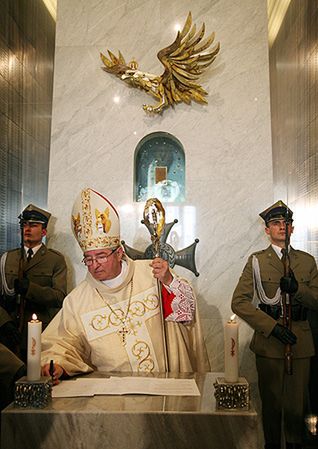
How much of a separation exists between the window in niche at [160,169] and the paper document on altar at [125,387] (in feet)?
8.52

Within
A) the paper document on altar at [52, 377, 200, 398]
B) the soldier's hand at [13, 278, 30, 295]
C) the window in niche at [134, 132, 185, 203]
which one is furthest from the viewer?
the window in niche at [134, 132, 185, 203]

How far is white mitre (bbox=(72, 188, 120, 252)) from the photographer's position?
315 cm

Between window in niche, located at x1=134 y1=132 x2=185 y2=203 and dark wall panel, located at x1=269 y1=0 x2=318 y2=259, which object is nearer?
dark wall panel, located at x1=269 y1=0 x2=318 y2=259

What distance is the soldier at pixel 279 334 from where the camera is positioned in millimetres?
4012

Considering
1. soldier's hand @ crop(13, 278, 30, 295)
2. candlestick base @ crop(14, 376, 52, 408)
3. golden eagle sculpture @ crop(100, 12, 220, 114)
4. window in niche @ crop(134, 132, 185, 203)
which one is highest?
golden eagle sculpture @ crop(100, 12, 220, 114)

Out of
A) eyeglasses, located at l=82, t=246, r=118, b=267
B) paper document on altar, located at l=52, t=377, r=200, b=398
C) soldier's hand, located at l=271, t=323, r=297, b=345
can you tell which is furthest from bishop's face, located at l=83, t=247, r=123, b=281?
soldier's hand, located at l=271, t=323, r=297, b=345

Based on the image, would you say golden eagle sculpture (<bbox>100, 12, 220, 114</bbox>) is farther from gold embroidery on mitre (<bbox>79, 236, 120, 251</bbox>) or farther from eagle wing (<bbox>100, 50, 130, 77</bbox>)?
gold embroidery on mitre (<bbox>79, 236, 120, 251</bbox>)

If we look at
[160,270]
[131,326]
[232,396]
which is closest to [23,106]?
[160,270]

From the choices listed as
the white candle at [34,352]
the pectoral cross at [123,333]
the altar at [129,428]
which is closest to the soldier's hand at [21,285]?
the pectoral cross at [123,333]

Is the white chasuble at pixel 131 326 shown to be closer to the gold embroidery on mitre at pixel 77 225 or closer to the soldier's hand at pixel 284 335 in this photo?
the gold embroidery on mitre at pixel 77 225

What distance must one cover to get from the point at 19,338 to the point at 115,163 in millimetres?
1785

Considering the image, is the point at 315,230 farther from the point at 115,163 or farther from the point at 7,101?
the point at 7,101

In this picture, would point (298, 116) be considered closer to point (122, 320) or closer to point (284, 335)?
point (284, 335)

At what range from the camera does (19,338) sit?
13.3 feet
